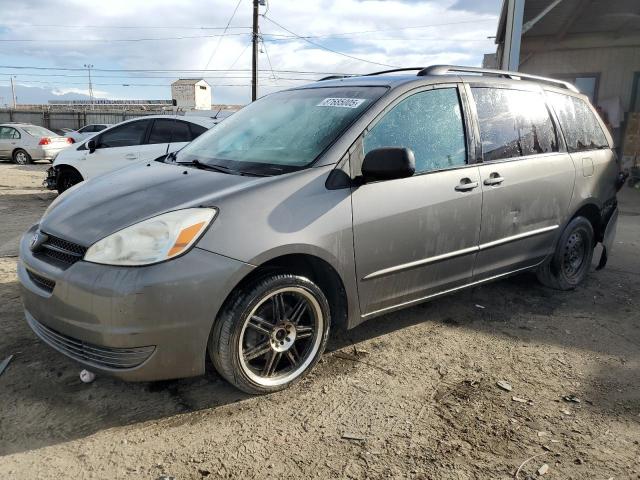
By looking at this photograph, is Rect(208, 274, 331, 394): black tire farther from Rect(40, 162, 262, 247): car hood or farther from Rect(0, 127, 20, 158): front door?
Rect(0, 127, 20, 158): front door

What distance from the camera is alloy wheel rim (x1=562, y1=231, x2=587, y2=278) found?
4535mm

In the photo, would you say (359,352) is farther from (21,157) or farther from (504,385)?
(21,157)

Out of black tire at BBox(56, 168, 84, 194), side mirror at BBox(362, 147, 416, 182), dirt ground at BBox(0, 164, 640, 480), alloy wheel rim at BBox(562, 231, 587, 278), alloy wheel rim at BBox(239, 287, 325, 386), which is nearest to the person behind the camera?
dirt ground at BBox(0, 164, 640, 480)

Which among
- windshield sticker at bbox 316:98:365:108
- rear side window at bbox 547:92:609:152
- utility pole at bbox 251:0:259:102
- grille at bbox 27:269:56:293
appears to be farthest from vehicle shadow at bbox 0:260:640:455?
utility pole at bbox 251:0:259:102

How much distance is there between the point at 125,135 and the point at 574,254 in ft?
24.0

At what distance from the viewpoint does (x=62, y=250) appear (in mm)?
2617

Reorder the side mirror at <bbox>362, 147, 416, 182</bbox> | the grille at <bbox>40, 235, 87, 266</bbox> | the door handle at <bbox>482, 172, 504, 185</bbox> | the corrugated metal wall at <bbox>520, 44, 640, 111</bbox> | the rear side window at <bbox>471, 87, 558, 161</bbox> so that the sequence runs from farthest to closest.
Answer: the corrugated metal wall at <bbox>520, 44, 640, 111</bbox> → the rear side window at <bbox>471, 87, 558, 161</bbox> → the door handle at <bbox>482, 172, 504, 185</bbox> → the side mirror at <bbox>362, 147, 416, 182</bbox> → the grille at <bbox>40, 235, 87, 266</bbox>

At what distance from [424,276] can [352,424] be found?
1.15m

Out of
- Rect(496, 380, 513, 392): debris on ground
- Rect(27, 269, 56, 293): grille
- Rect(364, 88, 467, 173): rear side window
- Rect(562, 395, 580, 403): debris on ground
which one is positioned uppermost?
Rect(364, 88, 467, 173): rear side window

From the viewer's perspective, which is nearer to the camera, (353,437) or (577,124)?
(353,437)

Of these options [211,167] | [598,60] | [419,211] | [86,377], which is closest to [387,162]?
[419,211]

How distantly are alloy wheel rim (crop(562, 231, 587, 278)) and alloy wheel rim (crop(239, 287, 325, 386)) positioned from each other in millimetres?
2714

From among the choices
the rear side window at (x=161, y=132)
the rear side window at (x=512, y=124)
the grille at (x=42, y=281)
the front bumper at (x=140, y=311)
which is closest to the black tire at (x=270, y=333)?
the front bumper at (x=140, y=311)

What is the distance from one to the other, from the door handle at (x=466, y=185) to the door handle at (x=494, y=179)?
131 millimetres
